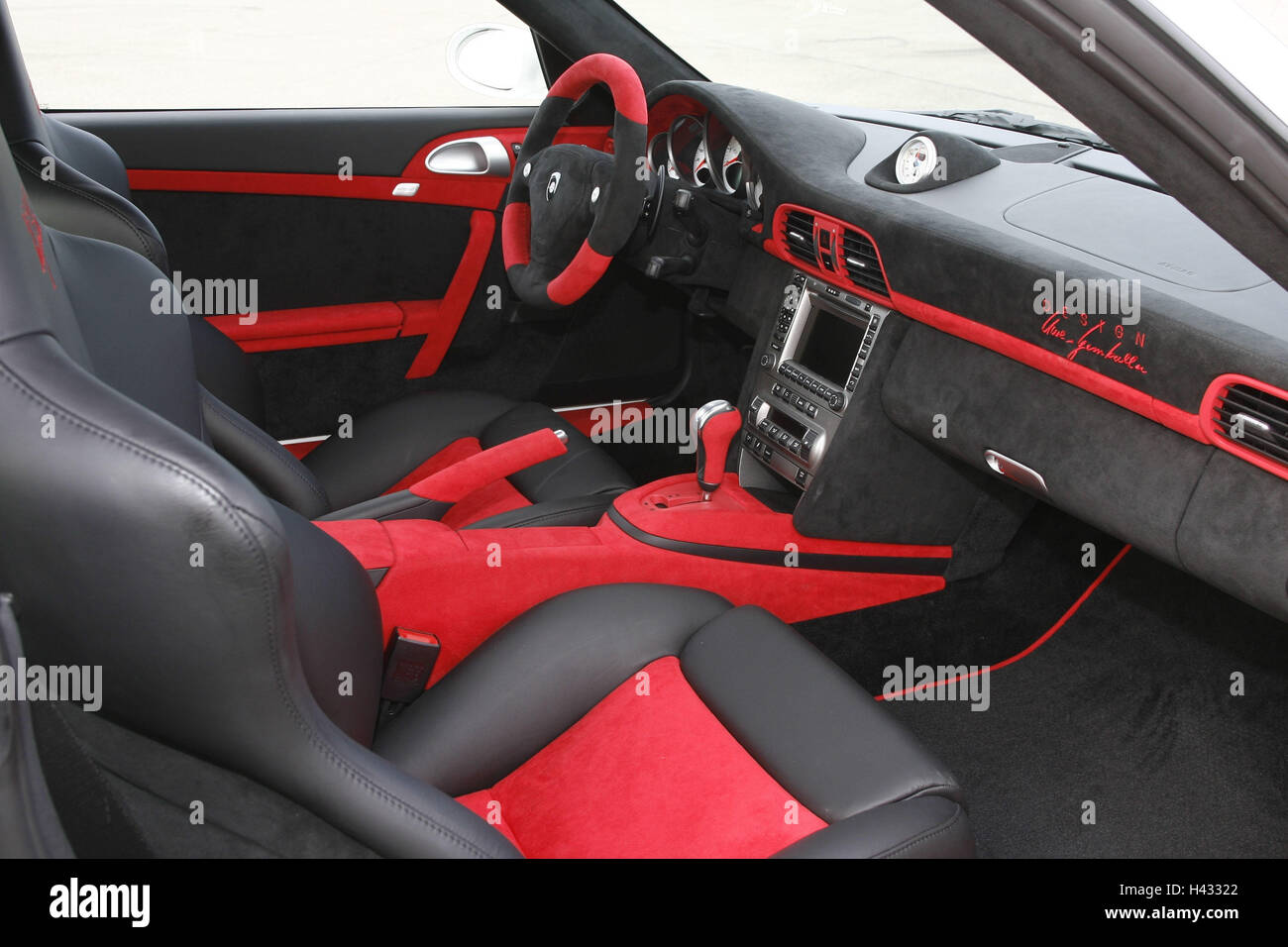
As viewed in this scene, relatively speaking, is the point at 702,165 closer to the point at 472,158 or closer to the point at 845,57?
the point at 472,158

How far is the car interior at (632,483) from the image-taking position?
2.69 ft

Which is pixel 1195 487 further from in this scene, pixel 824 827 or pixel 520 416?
pixel 520 416

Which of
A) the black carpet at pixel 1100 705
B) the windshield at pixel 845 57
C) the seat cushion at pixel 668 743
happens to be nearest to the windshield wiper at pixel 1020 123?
the windshield at pixel 845 57

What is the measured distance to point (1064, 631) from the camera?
2.24 metres

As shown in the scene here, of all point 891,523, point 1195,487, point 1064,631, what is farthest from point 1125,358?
point 1064,631

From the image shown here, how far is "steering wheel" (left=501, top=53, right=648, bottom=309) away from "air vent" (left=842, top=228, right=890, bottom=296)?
37 centimetres

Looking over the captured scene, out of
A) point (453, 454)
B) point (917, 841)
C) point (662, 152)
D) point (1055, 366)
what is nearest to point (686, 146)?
point (662, 152)

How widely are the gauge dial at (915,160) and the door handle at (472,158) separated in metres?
1.04

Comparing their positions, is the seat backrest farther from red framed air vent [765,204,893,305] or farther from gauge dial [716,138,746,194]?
gauge dial [716,138,746,194]

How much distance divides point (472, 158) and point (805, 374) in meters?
Answer: 1.05

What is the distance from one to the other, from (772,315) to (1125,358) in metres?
0.84

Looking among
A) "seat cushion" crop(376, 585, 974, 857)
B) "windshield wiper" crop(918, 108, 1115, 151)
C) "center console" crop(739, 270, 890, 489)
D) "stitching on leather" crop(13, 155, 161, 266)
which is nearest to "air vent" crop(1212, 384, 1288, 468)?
"seat cushion" crop(376, 585, 974, 857)

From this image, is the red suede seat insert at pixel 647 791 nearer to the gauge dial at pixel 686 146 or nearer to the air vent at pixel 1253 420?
the air vent at pixel 1253 420
